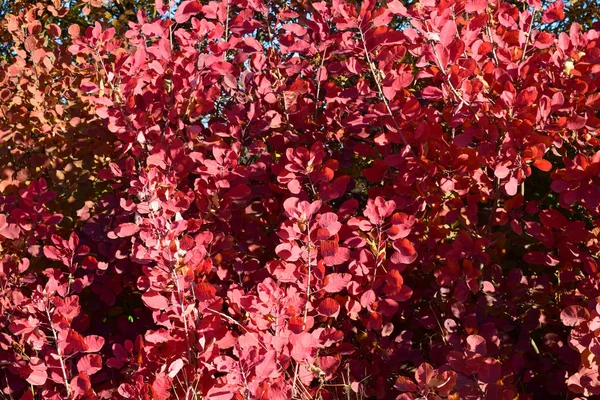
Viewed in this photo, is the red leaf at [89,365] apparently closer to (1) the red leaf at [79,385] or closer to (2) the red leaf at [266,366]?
(1) the red leaf at [79,385]

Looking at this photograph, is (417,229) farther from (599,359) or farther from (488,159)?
(599,359)

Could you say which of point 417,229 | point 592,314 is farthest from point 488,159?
point 592,314

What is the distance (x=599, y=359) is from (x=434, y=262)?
688 mm

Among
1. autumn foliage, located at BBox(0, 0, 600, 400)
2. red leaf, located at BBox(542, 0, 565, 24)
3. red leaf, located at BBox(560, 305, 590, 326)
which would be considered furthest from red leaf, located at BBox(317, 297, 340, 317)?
red leaf, located at BBox(542, 0, 565, 24)

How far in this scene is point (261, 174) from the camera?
7.93ft

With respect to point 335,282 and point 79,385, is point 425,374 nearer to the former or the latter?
point 335,282

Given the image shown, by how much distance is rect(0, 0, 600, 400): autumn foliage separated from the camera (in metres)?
1.93

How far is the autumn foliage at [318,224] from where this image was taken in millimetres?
1931

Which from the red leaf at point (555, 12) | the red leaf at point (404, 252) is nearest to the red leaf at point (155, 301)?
the red leaf at point (404, 252)

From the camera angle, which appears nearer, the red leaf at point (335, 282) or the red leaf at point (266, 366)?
the red leaf at point (266, 366)

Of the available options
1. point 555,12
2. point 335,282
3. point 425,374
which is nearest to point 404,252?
point 335,282

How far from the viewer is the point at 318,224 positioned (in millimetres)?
1998

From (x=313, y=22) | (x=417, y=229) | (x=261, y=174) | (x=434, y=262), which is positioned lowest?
(x=434, y=262)

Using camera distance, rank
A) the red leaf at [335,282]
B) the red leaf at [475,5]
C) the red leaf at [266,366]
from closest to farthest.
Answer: the red leaf at [266,366] < the red leaf at [335,282] < the red leaf at [475,5]
